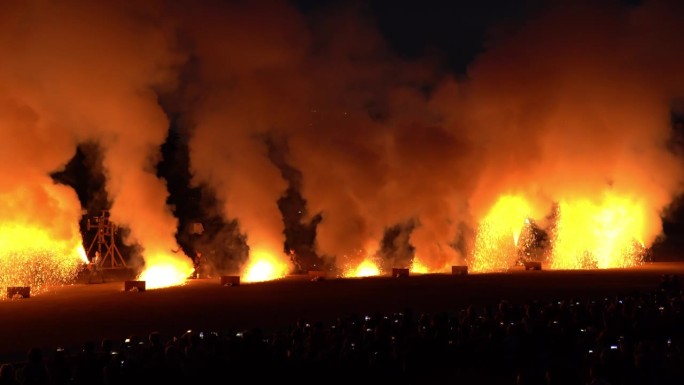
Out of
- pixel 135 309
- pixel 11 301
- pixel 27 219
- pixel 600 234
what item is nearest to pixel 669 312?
pixel 135 309

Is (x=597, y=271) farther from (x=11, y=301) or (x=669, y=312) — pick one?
(x=11, y=301)

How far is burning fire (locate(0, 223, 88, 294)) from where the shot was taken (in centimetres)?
Answer: 1833

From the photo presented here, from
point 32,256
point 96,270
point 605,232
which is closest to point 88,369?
point 32,256

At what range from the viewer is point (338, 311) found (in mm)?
13336

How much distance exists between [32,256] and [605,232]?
736 inches

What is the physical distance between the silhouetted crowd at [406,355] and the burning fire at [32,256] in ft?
38.5

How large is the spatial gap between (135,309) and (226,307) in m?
→ 1.64

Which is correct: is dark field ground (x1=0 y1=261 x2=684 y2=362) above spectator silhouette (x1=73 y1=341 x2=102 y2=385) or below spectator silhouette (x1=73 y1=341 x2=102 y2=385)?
above

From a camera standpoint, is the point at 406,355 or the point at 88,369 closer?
the point at 88,369

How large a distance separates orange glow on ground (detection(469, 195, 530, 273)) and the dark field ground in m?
6.64

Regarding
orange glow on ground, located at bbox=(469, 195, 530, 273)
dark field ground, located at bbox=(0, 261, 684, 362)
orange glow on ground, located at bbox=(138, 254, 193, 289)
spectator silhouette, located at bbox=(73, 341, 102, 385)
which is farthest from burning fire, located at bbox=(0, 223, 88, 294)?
orange glow on ground, located at bbox=(469, 195, 530, 273)

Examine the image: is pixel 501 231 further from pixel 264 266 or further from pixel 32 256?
pixel 32 256

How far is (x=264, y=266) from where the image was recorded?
23.1 metres

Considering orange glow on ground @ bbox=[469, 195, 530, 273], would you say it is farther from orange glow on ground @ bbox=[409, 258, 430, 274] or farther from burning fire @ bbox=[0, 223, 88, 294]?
burning fire @ bbox=[0, 223, 88, 294]
